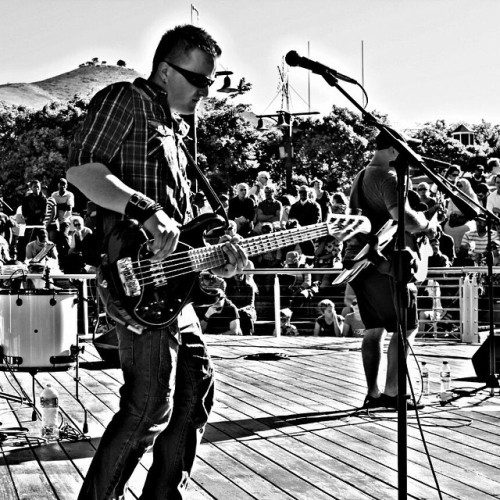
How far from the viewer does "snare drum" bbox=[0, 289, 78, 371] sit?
223 inches

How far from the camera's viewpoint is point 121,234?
124 inches

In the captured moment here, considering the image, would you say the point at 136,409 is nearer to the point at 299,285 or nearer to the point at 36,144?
the point at 299,285

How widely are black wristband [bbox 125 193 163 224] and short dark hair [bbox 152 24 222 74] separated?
0.61 m

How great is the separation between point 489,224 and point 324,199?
35.9ft

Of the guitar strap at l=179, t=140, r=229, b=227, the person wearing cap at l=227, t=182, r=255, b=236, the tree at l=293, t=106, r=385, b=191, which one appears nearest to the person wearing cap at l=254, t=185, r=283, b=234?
the person wearing cap at l=227, t=182, r=255, b=236

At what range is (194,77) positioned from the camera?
11.0 ft

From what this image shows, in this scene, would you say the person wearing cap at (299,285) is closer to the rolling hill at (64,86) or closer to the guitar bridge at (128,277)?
the guitar bridge at (128,277)

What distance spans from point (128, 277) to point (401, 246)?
124cm

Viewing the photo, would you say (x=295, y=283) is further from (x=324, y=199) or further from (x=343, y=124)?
(x=343, y=124)

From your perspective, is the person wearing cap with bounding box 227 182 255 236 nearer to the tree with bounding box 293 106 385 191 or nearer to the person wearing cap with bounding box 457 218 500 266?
the person wearing cap with bounding box 457 218 500 266

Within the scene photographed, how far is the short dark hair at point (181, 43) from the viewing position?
336 cm

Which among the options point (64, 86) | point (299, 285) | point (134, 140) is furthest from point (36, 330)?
point (64, 86)

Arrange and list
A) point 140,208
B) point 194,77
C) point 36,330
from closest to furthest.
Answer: point 140,208
point 194,77
point 36,330

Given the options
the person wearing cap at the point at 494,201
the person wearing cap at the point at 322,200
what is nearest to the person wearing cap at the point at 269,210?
the person wearing cap at the point at 322,200
